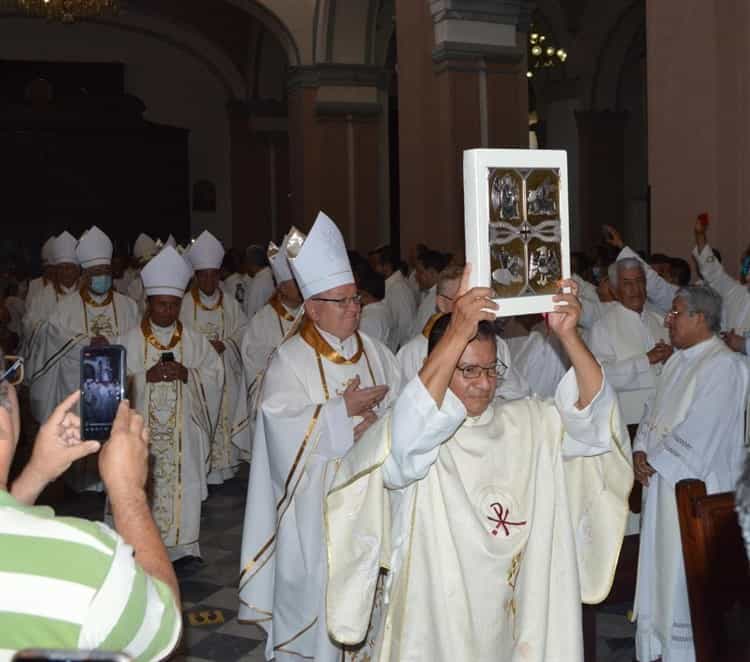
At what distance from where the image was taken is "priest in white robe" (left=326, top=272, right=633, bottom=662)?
3045mm

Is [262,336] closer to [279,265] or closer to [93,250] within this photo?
[279,265]

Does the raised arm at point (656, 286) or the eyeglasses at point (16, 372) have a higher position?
the raised arm at point (656, 286)

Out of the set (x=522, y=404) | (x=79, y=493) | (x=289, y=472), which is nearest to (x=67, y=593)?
(x=522, y=404)

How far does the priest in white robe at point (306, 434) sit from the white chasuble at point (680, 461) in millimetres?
1215

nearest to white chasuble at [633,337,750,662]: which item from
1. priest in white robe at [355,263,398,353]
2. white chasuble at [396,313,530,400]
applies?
white chasuble at [396,313,530,400]

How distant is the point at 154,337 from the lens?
22.2 ft

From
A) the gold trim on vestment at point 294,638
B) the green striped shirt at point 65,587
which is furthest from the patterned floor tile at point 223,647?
the green striped shirt at point 65,587

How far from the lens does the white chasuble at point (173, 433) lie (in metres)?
6.58

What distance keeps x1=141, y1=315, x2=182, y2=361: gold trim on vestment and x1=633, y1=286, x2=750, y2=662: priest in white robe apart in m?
3.21

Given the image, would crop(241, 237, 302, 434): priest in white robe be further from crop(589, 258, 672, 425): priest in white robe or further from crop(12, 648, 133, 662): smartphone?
crop(12, 648, 133, 662): smartphone

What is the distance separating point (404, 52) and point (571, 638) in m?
9.26

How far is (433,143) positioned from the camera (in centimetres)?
1117

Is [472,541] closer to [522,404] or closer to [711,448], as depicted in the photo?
[522,404]

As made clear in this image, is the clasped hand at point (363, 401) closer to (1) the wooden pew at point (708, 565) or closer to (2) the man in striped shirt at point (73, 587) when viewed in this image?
(1) the wooden pew at point (708, 565)
